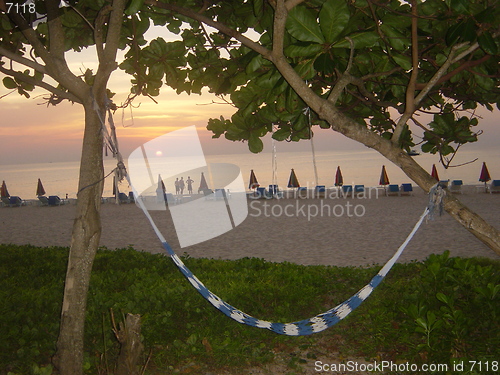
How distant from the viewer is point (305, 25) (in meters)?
2.45

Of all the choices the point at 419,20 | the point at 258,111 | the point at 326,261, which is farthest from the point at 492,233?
the point at 326,261

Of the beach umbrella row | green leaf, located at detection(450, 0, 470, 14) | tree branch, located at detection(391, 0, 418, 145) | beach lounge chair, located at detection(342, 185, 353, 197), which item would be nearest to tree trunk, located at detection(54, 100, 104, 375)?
tree branch, located at detection(391, 0, 418, 145)

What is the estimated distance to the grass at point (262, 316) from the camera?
3395 mm

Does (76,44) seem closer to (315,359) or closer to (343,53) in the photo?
(343,53)

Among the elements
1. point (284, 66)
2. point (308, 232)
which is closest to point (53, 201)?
point (308, 232)

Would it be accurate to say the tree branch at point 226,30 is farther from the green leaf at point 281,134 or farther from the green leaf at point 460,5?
the green leaf at point 460,5

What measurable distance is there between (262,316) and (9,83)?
11.8ft

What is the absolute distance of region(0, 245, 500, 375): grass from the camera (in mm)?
3395

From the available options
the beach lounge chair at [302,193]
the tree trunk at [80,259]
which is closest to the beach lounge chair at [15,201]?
the beach lounge chair at [302,193]

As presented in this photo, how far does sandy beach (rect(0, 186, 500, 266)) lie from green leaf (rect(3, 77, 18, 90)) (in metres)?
4.92

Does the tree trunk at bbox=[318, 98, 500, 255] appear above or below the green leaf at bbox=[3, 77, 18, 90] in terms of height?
below

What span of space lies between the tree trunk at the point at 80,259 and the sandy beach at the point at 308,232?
5127 millimetres

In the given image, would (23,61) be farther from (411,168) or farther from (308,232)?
(308,232)

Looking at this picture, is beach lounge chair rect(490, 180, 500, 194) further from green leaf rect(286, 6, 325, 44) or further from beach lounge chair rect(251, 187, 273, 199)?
green leaf rect(286, 6, 325, 44)
